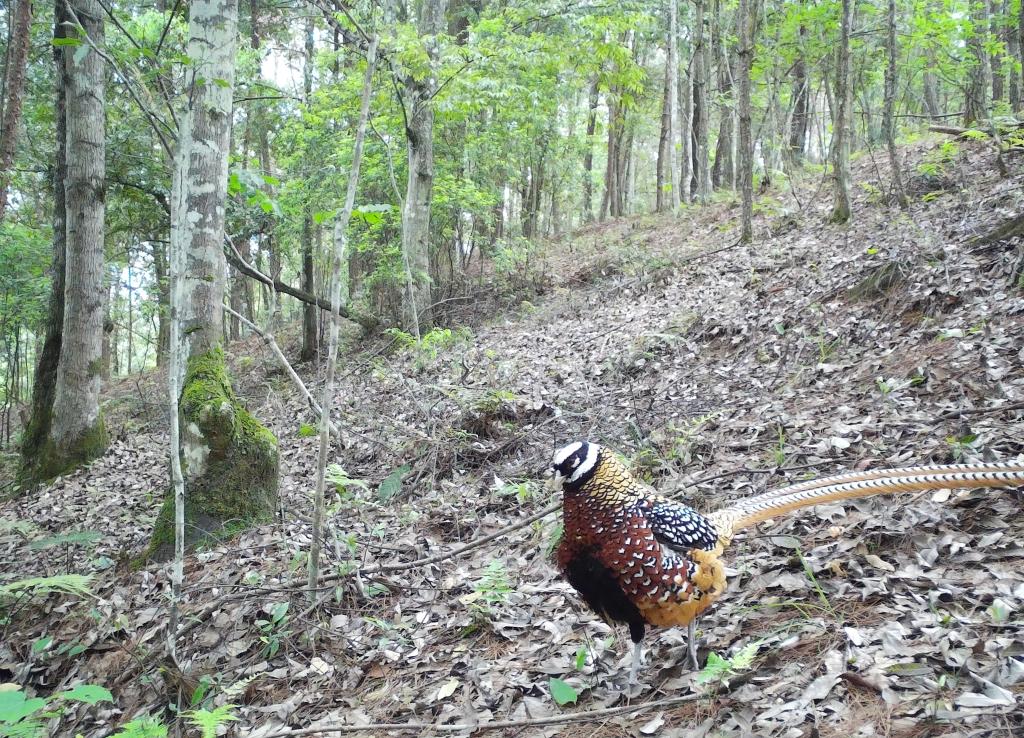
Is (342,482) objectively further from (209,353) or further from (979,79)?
(979,79)

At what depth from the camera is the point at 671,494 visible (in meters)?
5.10

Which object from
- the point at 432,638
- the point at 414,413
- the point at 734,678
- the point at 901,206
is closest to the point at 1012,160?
the point at 901,206

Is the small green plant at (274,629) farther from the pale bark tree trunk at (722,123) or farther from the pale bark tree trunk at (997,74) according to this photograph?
the pale bark tree trunk at (722,123)

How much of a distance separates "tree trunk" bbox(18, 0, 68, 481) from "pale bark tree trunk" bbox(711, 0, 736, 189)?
686 inches

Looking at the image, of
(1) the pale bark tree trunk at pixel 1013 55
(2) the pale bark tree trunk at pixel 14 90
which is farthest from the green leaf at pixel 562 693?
(1) the pale bark tree trunk at pixel 1013 55

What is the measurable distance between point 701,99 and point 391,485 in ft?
59.9

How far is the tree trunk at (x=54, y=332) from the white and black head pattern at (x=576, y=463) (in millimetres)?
9886

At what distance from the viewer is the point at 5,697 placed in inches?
109

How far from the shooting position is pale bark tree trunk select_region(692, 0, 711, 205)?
747 inches

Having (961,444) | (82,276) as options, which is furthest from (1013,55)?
(82,276)

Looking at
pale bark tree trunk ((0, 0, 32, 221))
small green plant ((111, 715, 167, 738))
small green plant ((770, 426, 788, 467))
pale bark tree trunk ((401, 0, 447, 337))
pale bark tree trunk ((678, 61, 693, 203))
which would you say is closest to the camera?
small green plant ((111, 715, 167, 738))

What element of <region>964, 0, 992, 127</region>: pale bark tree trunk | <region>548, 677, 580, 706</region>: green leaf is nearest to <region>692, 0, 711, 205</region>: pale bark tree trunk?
<region>964, 0, 992, 127</region>: pale bark tree trunk

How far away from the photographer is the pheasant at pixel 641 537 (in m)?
3.11

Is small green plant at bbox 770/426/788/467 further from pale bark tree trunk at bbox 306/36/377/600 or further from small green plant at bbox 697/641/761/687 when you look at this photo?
pale bark tree trunk at bbox 306/36/377/600
